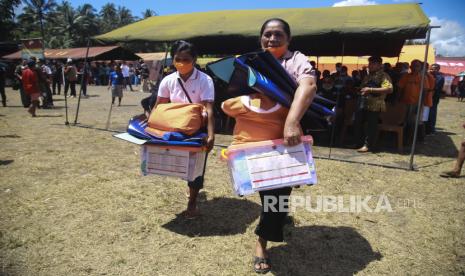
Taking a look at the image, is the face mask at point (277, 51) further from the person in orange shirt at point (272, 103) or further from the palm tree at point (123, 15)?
the palm tree at point (123, 15)

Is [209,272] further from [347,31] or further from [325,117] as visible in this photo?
[347,31]

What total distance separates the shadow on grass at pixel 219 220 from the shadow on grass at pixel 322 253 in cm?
53

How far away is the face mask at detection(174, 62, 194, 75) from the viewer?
3.20m

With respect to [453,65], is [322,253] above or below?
below

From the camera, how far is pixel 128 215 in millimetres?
3822

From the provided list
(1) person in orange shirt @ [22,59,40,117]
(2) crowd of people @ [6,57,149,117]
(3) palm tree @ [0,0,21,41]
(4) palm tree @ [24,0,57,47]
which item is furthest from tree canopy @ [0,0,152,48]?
(1) person in orange shirt @ [22,59,40,117]

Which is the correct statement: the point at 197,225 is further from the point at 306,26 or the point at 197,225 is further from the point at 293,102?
the point at 306,26

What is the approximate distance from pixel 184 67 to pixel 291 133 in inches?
55.7

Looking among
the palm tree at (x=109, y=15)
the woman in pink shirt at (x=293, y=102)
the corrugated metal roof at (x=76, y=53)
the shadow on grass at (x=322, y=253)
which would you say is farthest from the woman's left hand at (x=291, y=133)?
the palm tree at (x=109, y=15)

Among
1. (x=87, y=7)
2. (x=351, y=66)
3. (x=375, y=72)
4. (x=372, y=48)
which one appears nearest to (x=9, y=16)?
(x=87, y=7)

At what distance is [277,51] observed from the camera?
246cm

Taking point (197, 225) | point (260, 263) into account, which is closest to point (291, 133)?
point (260, 263)

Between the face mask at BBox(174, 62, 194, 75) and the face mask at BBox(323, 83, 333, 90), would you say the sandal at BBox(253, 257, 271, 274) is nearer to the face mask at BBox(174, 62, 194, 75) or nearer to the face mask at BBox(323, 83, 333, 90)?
the face mask at BBox(174, 62, 194, 75)

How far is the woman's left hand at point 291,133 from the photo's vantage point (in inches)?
87.7
